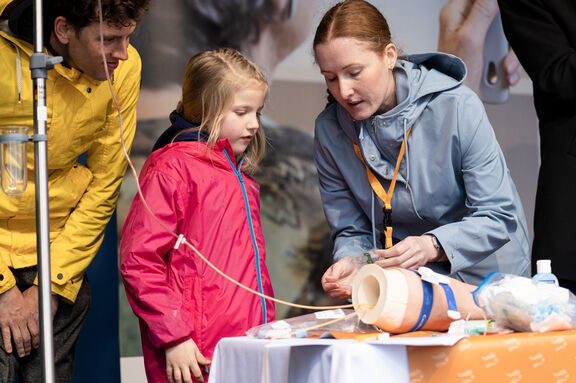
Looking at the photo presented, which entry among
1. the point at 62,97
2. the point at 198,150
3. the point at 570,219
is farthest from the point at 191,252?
the point at 570,219

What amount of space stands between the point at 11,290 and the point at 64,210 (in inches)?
10.8

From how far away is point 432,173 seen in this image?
1.90m

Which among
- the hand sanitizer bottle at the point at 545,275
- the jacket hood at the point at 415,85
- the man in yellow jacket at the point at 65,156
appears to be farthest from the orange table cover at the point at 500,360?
the man in yellow jacket at the point at 65,156

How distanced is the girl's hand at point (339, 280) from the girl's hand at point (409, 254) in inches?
3.3

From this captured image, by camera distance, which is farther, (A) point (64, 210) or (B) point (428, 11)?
(B) point (428, 11)

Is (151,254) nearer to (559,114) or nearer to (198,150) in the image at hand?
(198,150)

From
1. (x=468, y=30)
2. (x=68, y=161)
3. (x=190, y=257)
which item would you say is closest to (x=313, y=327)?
(x=190, y=257)

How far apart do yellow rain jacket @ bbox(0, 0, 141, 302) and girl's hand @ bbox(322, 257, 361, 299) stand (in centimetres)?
79

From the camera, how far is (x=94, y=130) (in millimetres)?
2002

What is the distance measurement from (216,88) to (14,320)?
85cm

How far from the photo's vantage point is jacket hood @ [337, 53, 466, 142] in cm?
188

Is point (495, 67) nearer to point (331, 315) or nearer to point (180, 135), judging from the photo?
point (180, 135)

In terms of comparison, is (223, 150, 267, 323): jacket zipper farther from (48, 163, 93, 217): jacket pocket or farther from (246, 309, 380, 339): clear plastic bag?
(246, 309, 380, 339): clear plastic bag

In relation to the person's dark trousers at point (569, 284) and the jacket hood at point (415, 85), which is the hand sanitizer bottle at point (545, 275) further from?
the jacket hood at point (415, 85)
